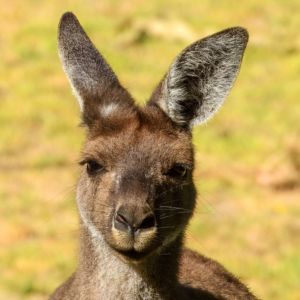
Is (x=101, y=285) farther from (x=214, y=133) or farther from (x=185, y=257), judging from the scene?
(x=214, y=133)

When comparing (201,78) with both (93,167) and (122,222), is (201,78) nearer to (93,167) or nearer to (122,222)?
(93,167)

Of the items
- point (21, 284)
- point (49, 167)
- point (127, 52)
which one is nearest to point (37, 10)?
point (127, 52)

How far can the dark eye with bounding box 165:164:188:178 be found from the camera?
6004 mm

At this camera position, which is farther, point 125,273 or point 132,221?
point 125,273

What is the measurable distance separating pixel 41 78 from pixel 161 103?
1319 cm

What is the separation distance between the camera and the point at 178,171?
6.05 m

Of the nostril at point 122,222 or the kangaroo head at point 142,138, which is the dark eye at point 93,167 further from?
the nostril at point 122,222

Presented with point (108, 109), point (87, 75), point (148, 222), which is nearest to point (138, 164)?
point (148, 222)

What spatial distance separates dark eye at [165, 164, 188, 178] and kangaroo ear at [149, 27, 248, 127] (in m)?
0.38

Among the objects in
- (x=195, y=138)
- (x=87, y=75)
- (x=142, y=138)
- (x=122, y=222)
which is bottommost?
(x=122, y=222)

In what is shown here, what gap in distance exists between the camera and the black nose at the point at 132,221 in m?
5.50

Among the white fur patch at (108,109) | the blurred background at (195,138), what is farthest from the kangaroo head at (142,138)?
the blurred background at (195,138)

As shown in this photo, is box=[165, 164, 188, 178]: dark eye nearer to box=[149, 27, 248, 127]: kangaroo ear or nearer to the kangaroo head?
the kangaroo head

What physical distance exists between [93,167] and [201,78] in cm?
99
